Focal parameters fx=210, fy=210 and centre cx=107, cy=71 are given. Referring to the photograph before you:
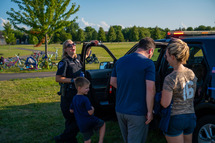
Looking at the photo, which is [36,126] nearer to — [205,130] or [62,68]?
[62,68]

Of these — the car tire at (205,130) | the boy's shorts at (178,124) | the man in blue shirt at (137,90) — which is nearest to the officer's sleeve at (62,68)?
the man in blue shirt at (137,90)

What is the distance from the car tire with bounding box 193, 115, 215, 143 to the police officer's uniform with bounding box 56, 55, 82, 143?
2045 mm

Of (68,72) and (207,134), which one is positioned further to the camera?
(68,72)

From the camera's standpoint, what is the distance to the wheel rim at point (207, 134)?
117 inches

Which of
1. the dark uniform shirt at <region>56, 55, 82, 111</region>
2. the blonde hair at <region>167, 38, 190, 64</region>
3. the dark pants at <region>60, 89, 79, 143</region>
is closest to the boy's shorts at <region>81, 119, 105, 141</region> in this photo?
the dark pants at <region>60, 89, 79, 143</region>

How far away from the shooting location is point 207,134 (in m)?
3.01

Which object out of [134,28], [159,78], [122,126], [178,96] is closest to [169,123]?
[178,96]

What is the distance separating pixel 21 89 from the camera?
28.9 ft

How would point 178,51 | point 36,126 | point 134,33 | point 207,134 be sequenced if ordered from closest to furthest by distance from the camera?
point 178,51
point 207,134
point 36,126
point 134,33

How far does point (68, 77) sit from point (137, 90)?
1698 mm

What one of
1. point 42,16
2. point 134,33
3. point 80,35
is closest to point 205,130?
point 42,16

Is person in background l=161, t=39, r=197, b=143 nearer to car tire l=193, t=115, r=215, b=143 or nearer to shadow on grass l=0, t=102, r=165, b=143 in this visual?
car tire l=193, t=115, r=215, b=143

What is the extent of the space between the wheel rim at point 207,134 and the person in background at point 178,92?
81 cm

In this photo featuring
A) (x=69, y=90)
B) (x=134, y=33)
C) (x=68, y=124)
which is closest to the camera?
(x=69, y=90)
